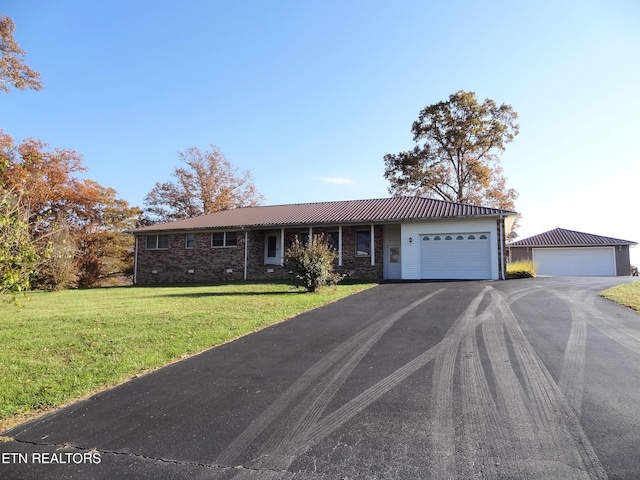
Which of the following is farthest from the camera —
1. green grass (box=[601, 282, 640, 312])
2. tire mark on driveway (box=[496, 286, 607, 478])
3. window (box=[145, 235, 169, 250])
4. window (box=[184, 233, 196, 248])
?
window (box=[145, 235, 169, 250])

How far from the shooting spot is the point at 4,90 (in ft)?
59.0

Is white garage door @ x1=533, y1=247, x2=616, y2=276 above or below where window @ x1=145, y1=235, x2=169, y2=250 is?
below

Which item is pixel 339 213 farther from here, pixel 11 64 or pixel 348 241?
pixel 11 64

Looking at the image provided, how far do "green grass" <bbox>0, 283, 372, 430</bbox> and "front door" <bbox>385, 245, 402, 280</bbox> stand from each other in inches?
345

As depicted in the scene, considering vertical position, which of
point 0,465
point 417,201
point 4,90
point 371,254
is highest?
point 4,90

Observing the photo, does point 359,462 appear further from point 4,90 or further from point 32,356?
point 4,90

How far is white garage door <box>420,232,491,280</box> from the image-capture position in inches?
712

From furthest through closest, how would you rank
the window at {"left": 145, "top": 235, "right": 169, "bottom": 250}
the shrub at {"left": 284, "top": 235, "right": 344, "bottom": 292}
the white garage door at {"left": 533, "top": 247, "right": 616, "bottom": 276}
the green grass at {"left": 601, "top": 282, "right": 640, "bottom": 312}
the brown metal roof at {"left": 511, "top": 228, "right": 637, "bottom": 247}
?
the brown metal roof at {"left": 511, "top": 228, "right": 637, "bottom": 247}, the white garage door at {"left": 533, "top": 247, "right": 616, "bottom": 276}, the window at {"left": 145, "top": 235, "right": 169, "bottom": 250}, the shrub at {"left": 284, "top": 235, "right": 344, "bottom": 292}, the green grass at {"left": 601, "top": 282, "right": 640, "bottom": 312}

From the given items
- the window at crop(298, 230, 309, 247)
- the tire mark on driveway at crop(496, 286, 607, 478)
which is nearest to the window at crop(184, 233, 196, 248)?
the window at crop(298, 230, 309, 247)

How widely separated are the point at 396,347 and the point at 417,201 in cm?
1705

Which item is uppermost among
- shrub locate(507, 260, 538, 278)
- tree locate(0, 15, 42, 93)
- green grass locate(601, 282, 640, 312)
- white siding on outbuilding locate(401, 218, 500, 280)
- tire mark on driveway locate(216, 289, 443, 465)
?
tree locate(0, 15, 42, 93)

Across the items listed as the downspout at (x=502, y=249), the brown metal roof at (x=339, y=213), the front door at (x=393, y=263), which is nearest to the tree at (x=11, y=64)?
the brown metal roof at (x=339, y=213)

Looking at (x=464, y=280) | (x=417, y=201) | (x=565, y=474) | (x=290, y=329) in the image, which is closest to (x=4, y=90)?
(x=290, y=329)

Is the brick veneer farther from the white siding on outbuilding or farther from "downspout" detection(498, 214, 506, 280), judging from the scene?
"downspout" detection(498, 214, 506, 280)
